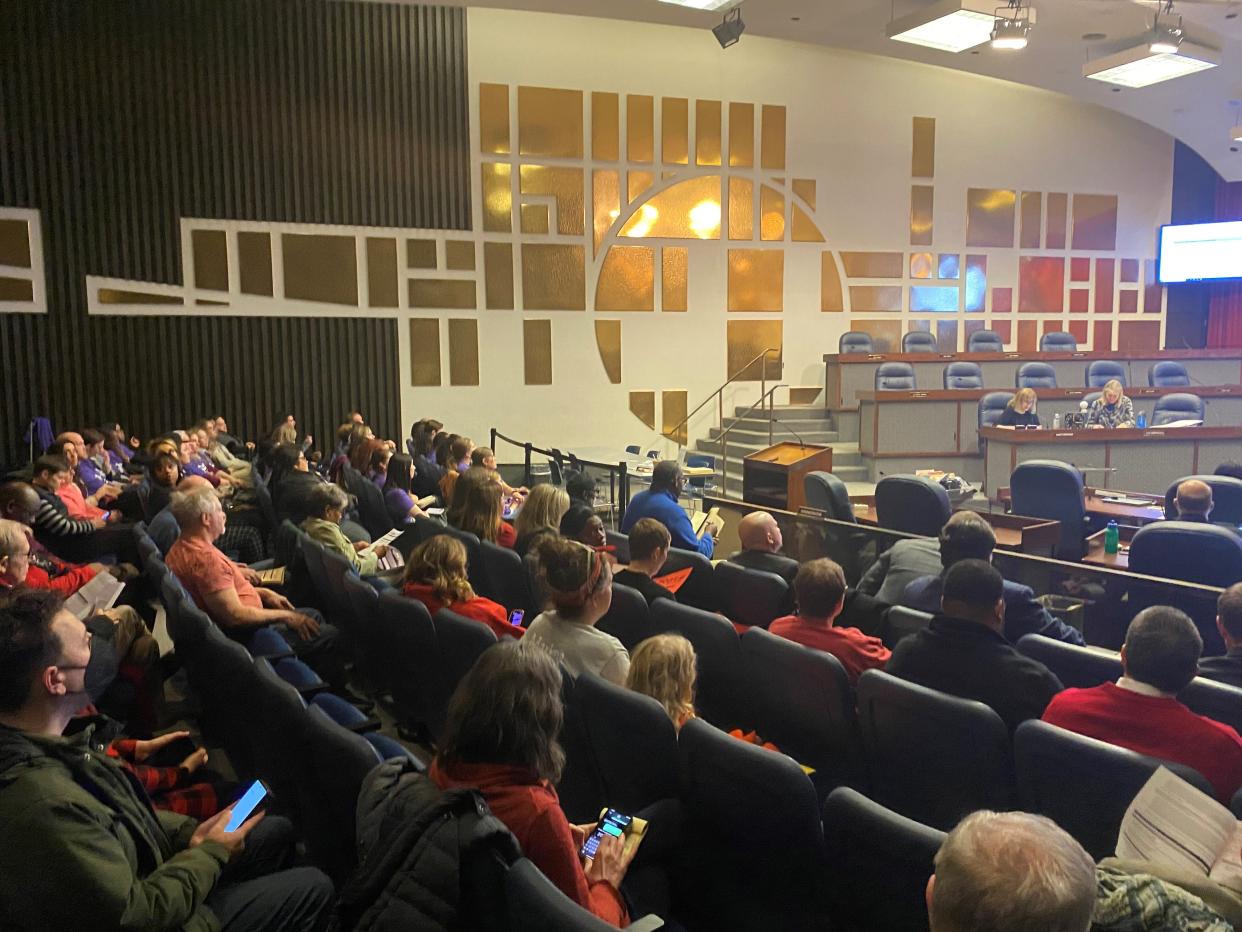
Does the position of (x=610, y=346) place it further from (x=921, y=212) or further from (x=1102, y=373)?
(x=1102, y=373)

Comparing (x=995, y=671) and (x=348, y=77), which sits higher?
→ (x=348, y=77)

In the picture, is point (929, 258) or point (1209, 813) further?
point (929, 258)

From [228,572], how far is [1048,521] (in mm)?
4286

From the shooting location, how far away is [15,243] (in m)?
9.68

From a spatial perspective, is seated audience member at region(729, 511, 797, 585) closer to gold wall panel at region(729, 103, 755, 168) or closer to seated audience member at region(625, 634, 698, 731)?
seated audience member at region(625, 634, 698, 731)

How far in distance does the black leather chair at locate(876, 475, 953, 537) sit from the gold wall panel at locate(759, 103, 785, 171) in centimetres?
840

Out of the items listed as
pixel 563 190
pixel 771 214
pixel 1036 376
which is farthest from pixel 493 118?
pixel 1036 376

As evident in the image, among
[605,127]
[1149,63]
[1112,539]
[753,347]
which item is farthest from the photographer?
[753,347]

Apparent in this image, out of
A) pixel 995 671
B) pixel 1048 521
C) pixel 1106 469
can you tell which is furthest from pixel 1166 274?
pixel 995 671

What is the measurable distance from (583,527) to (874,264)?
10.3 metres

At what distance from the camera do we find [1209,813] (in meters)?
1.75

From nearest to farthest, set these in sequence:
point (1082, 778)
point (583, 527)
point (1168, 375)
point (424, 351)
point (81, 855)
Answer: point (81, 855)
point (1082, 778)
point (583, 527)
point (1168, 375)
point (424, 351)

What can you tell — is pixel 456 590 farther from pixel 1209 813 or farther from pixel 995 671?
pixel 1209 813

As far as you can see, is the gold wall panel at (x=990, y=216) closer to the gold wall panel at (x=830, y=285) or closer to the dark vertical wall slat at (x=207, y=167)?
the gold wall panel at (x=830, y=285)
